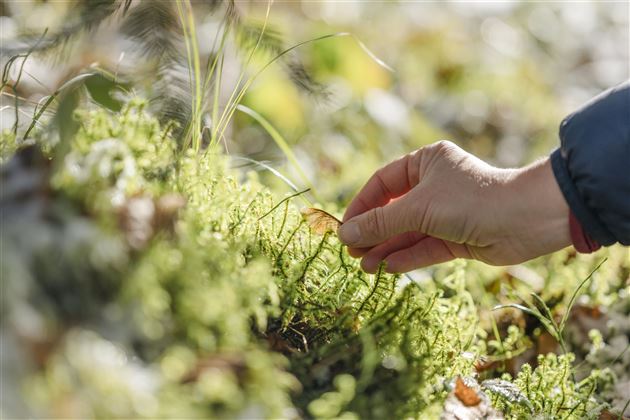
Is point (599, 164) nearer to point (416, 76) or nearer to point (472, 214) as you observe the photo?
point (472, 214)

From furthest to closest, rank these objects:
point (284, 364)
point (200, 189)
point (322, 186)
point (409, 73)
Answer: point (409, 73) → point (322, 186) → point (200, 189) → point (284, 364)

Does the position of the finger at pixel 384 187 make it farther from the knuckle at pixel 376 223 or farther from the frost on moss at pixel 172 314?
the frost on moss at pixel 172 314

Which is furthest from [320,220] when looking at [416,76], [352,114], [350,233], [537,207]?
[416,76]

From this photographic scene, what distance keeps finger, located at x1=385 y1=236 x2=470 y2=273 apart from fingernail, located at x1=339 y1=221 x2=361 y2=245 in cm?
7

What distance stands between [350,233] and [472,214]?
212mm

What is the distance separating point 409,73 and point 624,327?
3.09m

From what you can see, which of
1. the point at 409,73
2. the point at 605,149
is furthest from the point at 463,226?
the point at 409,73

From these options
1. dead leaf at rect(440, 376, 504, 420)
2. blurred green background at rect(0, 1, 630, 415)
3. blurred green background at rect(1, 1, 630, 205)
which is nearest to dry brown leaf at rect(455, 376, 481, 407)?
dead leaf at rect(440, 376, 504, 420)

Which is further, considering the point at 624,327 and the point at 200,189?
the point at 624,327

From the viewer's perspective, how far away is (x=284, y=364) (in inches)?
31.2

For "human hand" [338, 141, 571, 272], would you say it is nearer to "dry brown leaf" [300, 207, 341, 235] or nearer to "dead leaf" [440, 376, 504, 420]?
"dry brown leaf" [300, 207, 341, 235]

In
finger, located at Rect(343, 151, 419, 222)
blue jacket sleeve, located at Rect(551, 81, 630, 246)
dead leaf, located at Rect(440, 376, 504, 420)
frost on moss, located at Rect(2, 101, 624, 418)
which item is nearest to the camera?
frost on moss, located at Rect(2, 101, 624, 418)

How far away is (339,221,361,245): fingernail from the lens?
1148mm

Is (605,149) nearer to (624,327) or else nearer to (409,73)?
(624,327)
